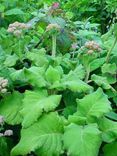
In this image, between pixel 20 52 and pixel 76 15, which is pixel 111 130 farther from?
pixel 76 15

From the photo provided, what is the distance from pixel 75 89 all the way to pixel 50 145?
0.79 feet

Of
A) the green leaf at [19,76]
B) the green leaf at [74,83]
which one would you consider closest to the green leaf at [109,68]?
the green leaf at [74,83]

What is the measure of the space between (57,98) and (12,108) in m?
0.20

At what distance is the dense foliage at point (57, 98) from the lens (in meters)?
1.41

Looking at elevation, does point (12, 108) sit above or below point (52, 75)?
below

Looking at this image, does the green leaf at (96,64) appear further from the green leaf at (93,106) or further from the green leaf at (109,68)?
the green leaf at (93,106)

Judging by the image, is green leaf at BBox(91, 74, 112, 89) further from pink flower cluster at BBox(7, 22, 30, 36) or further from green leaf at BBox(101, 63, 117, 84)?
pink flower cluster at BBox(7, 22, 30, 36)

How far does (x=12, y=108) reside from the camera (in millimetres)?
1623

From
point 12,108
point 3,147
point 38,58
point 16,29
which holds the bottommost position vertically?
point 3,147

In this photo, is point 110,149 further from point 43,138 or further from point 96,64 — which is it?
point 96,64

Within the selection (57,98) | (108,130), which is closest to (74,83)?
(57,98)

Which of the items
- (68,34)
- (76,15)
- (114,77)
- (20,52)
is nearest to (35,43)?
(68,34)

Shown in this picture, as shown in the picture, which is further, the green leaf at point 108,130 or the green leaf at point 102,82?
the green leaf at point 102,82

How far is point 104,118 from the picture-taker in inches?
60.2
